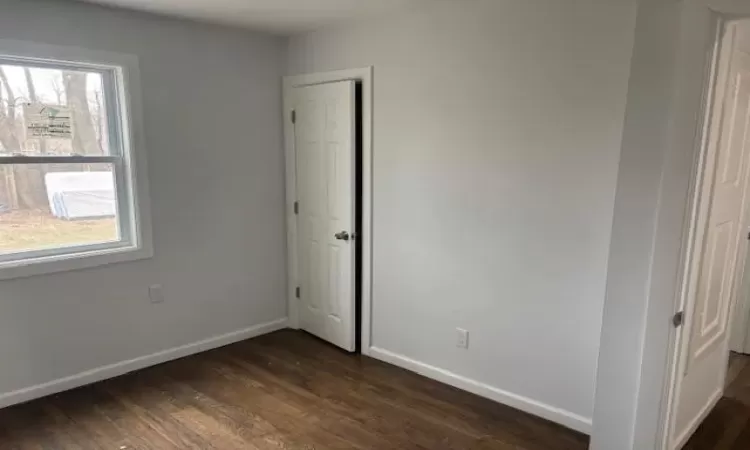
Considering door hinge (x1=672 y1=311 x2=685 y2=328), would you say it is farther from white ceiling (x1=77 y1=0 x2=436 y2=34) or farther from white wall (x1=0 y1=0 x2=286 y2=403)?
white wall (x1=0 y1=0 x2=286 y2=403)

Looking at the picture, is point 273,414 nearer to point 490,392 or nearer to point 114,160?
point 490,392

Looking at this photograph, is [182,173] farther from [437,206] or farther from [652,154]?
[652,154]

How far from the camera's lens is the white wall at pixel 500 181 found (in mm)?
2527

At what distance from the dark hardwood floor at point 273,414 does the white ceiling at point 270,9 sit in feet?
7.85

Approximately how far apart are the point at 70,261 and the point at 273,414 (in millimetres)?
1585

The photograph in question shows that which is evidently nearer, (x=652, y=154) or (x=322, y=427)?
(x=652, y=154)

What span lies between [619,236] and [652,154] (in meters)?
0.36

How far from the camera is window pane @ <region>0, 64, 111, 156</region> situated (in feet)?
9.51

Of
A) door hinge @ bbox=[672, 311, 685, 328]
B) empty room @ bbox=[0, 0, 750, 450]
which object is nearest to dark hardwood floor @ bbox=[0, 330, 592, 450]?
empty room @ bbox=[0, 0, 750, 450]

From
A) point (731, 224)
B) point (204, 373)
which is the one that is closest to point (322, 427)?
point (204, 373)

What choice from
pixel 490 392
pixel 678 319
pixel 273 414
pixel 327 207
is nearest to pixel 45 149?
pixel 327 207

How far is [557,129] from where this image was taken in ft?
8.61

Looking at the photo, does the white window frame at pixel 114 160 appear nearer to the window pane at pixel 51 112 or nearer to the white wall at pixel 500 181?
the window pane at pixel 51 112

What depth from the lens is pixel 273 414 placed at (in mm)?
2941
